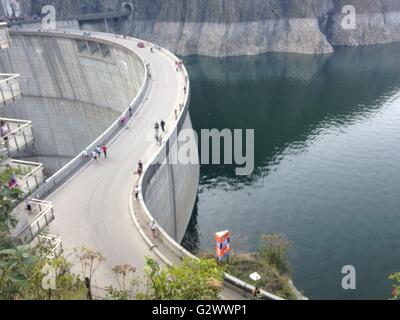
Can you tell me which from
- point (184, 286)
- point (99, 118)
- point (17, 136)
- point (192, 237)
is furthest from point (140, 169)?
point (99, 118)

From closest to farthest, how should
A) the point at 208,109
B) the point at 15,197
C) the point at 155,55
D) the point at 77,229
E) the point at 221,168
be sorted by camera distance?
the point at 15,197 → the point at 77,229 → the point at 221,168 → the point at 155,55 → the point at 208,109

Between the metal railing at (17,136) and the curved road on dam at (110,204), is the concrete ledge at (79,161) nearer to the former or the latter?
the curved road on dam at (110,204)

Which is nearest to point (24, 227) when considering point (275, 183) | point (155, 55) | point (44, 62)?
point (275, 183)

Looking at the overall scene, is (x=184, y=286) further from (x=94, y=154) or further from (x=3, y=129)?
(x=94, y=154)

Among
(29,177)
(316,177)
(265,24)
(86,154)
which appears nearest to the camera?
(29,177)

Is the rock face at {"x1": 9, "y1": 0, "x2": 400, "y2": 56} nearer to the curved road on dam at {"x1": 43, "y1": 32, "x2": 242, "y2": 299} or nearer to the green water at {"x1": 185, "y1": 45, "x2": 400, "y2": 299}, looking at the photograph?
the green water at {"x1": 185, "y1": 45, "x2": 400, "y2": 299}

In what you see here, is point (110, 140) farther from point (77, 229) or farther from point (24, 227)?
point (24, 227)
